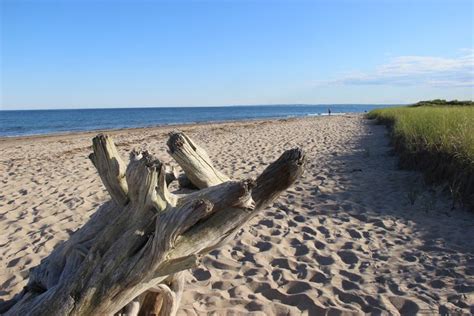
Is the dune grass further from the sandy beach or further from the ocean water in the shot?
the ocean water

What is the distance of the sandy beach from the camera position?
3.59 meters

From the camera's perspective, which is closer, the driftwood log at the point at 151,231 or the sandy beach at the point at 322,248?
the driftwood log at the point at 151,231

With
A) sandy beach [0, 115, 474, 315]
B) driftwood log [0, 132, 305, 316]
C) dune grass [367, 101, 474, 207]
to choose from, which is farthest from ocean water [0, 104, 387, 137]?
driftwood log [0, 132, 305, 316]

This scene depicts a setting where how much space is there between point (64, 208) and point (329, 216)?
390cm

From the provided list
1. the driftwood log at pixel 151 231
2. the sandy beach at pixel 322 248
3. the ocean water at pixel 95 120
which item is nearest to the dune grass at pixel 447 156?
the sandy beach at pixel 322 248

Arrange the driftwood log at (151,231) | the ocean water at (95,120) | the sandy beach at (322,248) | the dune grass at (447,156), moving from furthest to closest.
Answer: the ocean water at (95,120) < the dune grass at (447,156) < the sandy beach at (322,248) < the driftwood log at (151,231)

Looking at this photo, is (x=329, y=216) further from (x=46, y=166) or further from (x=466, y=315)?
(x=46, y=166)

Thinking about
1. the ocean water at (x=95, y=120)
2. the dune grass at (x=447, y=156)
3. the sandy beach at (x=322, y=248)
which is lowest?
the ocean water at (x=95, y=120)

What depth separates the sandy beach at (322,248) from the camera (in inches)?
141

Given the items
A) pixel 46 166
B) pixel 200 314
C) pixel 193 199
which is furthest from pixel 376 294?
pixel 46 166

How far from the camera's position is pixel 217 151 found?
1288 centimetres

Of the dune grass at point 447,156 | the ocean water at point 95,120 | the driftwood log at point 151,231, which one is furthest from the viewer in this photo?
the ocean water at point 95,120

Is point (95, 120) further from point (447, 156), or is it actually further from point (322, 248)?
point (322, 248)

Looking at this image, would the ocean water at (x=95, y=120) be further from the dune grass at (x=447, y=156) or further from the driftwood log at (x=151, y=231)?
the driftwood log at (x=151, y=231)
